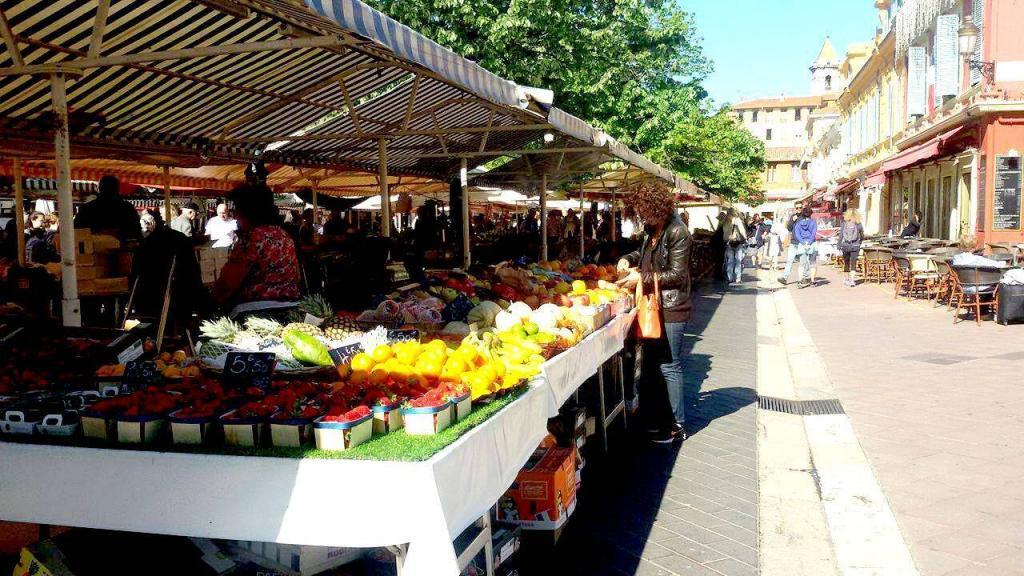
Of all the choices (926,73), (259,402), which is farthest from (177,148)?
(926,73)

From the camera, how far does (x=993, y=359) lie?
919 cm

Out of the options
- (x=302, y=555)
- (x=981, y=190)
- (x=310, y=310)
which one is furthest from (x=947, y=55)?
(x=302, y=555)

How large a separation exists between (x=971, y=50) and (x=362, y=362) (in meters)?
18.0

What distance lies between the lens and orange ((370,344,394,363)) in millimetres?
3566

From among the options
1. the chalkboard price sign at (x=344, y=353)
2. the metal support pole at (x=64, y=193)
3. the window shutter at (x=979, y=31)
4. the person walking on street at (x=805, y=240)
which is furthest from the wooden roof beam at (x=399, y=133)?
the window shutter at (x=979, y=31)

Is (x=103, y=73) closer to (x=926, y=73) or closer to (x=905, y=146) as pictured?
(x=926, y=73)

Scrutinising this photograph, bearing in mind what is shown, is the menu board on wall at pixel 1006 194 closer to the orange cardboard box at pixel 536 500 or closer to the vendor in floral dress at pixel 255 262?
the orange cardboard box at pixel 536 500

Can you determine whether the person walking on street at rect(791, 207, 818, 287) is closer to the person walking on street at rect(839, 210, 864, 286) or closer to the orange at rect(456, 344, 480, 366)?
the person walking on street at rect(839, 210, 864, 286)

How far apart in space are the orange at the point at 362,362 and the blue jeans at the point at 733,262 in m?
17.3

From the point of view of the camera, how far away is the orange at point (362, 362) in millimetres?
3483

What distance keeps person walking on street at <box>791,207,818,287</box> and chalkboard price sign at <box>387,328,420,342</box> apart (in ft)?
52.3

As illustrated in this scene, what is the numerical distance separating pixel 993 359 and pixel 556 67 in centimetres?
963

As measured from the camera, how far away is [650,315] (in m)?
5.79

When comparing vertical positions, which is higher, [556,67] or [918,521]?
[556,67]
